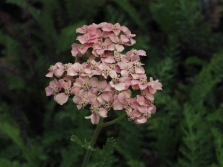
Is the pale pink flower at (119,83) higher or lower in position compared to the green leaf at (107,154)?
higher

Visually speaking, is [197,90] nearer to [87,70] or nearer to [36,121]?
[36,121]

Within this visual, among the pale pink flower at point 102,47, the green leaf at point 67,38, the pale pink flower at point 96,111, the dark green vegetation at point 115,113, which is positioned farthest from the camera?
the green leaf at point 67,38

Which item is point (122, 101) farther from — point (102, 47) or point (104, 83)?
point (102, 47)

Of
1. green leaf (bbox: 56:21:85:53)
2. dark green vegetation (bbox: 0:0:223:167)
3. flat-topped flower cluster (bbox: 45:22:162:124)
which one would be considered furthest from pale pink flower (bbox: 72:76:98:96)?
green leaf (bbox: 56:21:85:53)

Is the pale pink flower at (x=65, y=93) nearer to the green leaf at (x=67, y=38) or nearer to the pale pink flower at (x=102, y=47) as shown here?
the pale pink flower at (x=102, y=47)

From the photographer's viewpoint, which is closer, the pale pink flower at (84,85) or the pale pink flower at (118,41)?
the pale pink flower at (84,85)

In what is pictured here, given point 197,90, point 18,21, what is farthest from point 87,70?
point 18,21

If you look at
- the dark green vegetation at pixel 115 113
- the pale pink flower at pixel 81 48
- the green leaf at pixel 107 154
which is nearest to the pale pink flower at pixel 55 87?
the pale pink flower at pixel 81 48

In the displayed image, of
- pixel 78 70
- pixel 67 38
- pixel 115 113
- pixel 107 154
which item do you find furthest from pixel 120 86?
pixel 67 38
